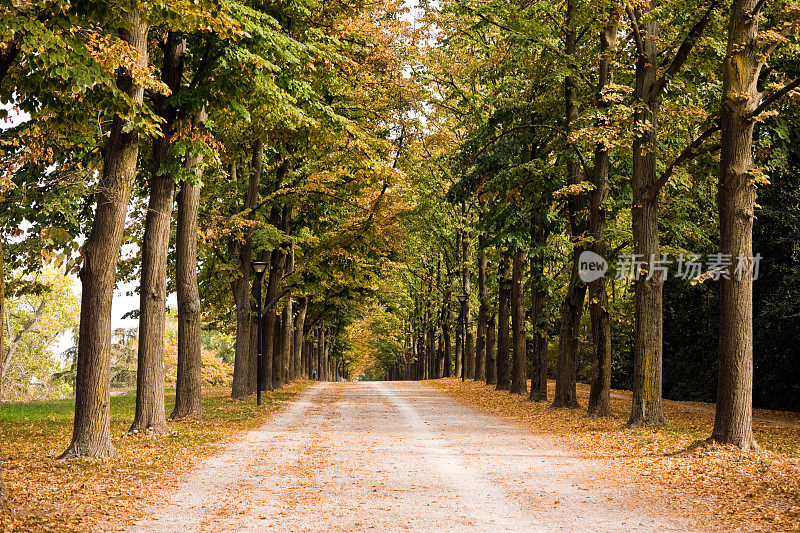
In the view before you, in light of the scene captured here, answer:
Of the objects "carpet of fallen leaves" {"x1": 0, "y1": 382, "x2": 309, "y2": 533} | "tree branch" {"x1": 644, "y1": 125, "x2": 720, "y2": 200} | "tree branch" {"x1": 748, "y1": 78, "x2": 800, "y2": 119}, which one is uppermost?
"tree branch" {"x1": 748, "y1": 78, "x2": 800, "y2": 119}

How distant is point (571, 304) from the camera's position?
21391 mm

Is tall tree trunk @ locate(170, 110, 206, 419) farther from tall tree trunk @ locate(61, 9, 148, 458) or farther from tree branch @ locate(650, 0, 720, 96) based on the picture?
tree branch @ locate(650, 0, 720, 96)

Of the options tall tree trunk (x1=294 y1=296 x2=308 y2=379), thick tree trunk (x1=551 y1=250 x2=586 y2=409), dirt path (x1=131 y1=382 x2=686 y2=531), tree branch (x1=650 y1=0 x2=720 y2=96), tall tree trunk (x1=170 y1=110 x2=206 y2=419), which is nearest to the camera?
dirt path (x1=131 y1=382 x2=686 y2=531)

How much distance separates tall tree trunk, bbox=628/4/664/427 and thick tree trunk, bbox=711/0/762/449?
278 cm

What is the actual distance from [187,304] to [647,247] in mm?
10049

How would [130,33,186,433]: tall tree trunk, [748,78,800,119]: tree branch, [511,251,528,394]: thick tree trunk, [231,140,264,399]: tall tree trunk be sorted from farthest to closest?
[511,251,528,394]: thick tree trunk → [231,140,264,399]: tall tree trunk → [130,33,186,433]: tall tree trunk → [748,78,800,119]: tree branch

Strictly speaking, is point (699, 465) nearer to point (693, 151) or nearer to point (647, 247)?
point (647, 247)

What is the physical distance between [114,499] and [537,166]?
14.4 meters

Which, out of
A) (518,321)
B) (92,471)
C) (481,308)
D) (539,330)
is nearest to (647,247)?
(539,330)

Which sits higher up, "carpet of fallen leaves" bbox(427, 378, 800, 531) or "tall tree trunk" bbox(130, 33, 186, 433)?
"tall tree trunk" bbox(130, 33, 186, 433)

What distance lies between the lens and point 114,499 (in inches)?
331

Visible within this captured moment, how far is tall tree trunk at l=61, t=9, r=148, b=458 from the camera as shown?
1092 cm

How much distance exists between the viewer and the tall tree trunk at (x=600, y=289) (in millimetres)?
18172

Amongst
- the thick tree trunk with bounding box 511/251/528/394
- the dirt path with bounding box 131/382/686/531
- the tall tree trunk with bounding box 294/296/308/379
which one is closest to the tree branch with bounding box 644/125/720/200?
the dirt path with bounding box 131/382/686/531
